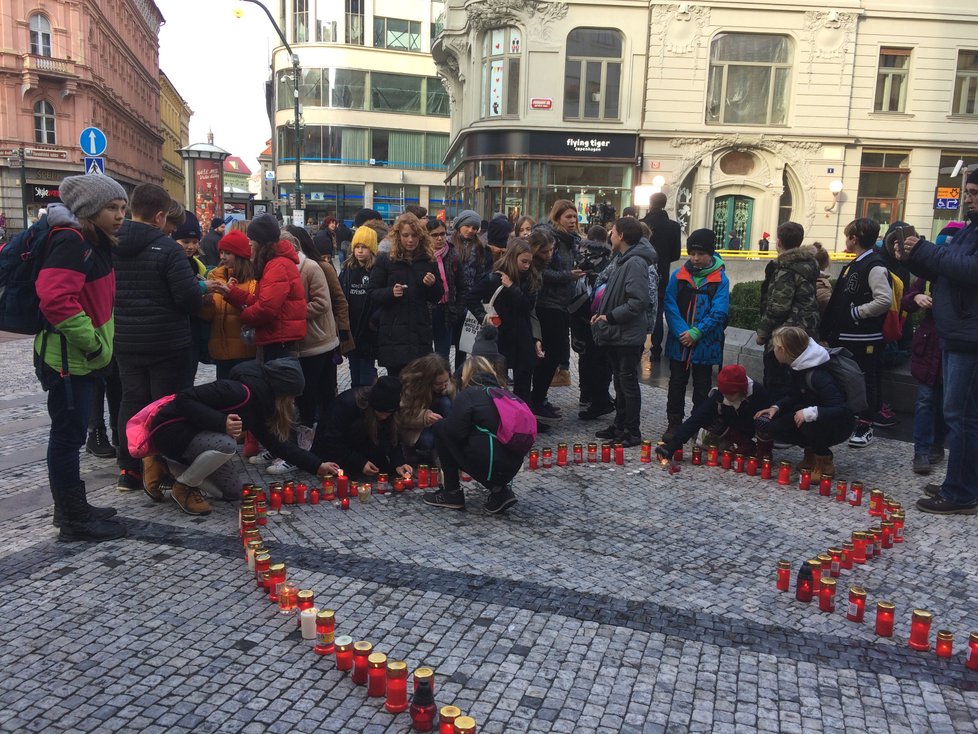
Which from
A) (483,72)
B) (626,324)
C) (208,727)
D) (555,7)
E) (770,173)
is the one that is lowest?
(208,727)

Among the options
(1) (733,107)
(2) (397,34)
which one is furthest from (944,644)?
(2) (397,34)

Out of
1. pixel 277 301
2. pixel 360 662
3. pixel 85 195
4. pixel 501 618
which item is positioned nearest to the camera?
pixel 360 662

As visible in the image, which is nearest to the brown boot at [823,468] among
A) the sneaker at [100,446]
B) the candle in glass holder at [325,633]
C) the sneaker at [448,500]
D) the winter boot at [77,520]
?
the sneaker at [448,500]

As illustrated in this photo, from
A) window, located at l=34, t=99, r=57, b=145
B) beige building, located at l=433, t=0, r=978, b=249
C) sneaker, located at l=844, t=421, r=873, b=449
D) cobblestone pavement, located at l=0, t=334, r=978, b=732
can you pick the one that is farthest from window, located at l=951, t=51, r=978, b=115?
window, located at l=34, t=99, r=57, b=145

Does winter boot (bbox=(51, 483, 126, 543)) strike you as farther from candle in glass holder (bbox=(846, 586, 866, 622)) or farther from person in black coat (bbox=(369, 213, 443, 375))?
candle in glass holder (bbox=(846, 586, 866, 622))

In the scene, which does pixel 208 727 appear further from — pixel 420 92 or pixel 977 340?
pixel 420 92

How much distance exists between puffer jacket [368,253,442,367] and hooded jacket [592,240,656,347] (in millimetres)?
1615

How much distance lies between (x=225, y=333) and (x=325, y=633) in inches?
142

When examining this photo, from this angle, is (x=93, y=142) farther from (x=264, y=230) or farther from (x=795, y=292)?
(x=795, y=292)

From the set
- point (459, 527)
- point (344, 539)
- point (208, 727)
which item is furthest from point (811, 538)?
point (208, 727)

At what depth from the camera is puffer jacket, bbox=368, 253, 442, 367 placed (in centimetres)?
721

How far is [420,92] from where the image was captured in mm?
57094

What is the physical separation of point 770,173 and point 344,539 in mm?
27533

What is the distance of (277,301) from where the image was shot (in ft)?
20.3
